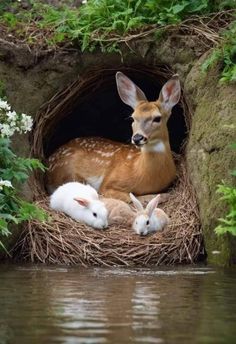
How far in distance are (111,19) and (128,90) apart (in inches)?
32.2

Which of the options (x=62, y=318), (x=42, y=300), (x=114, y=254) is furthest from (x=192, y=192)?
(x=62, y=318)

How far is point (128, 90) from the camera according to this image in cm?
1183

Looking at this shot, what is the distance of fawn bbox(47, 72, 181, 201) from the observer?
453 inches

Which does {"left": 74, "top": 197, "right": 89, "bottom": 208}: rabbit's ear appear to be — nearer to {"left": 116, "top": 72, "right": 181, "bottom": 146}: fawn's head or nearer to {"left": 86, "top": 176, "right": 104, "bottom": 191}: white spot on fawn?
{"left": 116, "top": 72, "right": 181, "bottom": 146}: fawn's head

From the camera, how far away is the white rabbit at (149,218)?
1041 cm

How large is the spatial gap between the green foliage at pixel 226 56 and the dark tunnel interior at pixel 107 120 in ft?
7.80

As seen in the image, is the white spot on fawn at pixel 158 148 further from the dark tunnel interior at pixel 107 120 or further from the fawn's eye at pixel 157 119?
the dark tunnel interior at pixel 107 120

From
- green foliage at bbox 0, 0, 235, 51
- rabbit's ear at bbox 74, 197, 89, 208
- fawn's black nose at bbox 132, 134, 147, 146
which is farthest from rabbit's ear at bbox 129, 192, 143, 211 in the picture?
green foliage at bbox 0, 0, 235, 51

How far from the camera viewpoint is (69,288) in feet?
27.2

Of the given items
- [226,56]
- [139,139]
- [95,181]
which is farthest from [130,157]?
[226,56]

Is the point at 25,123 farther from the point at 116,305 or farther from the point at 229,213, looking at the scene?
the point at 116,305

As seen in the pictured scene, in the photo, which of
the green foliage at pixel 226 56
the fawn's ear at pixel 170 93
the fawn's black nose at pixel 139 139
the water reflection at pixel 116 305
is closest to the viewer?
the water reflection at pixel 116 305

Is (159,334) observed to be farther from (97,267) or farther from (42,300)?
(97,267)

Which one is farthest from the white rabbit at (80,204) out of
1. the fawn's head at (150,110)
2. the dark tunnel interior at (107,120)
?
the dark tunnel interior at (107,120)
